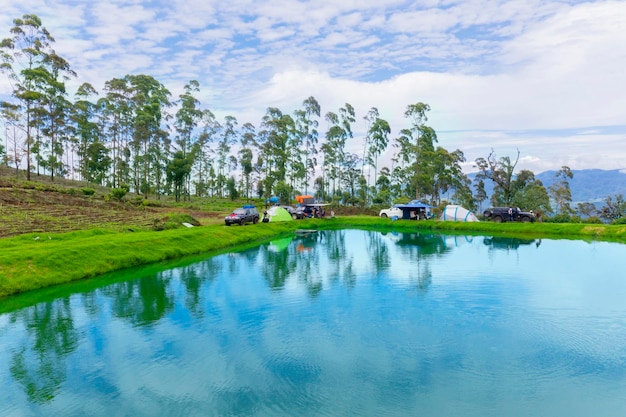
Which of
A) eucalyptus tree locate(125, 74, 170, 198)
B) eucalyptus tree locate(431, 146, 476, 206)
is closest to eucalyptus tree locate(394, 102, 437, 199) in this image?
eucalyptus tree locate(431, 146, 476, 206)

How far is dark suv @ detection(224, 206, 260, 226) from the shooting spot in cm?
4140

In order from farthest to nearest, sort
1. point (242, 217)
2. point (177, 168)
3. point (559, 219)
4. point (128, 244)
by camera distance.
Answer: point (177, 168)
point (559, 219)
point (242, 217)
point (128, 244)

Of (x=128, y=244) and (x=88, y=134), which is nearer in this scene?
(x=128, y=244)

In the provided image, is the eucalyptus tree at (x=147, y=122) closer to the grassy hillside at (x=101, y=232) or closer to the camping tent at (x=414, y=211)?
the grassy hillside at (x=101, y=232)

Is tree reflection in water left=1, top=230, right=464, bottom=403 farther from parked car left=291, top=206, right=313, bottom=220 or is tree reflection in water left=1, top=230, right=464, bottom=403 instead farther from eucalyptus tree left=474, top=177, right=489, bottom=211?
eucalyptus tree left=474, top=177, right=489, bottom=211

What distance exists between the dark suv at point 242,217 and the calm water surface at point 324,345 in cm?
1793

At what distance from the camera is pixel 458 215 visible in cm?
4909

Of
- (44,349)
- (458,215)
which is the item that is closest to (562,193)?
(458,215)

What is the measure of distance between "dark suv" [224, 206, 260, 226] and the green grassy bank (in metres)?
1.59

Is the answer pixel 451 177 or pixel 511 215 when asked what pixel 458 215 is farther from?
pixel 451 177

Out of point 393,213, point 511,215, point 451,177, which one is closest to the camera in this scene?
point 511,215

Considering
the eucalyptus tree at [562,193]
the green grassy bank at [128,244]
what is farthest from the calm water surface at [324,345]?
the eucalyptus tree at [562,193]

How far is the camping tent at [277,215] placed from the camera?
48.6 m

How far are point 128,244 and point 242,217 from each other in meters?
16.9
